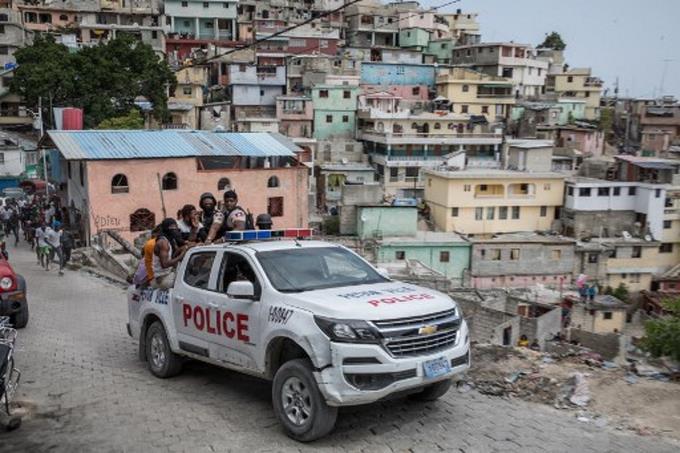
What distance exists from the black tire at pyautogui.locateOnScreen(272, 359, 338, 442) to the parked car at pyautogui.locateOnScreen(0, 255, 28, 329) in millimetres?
6289

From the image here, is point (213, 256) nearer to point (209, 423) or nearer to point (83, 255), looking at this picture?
point (209, 423)

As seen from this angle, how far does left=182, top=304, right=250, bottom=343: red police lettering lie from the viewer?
6316 millimetres

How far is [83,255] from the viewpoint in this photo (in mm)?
19984

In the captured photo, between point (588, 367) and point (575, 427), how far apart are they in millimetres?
2068

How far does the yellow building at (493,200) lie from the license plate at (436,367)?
3318 centimetres

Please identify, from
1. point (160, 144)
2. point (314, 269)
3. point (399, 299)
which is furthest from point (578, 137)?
point (399, 299)

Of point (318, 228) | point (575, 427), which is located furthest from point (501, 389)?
point (318, 228)

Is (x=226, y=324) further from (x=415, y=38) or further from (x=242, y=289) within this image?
(x=415, y=38)

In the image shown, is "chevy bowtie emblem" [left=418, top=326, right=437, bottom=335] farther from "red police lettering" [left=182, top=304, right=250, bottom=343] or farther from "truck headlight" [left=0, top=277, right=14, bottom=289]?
"truck headlight" [left=0, top=277, right=14, bottom=289]

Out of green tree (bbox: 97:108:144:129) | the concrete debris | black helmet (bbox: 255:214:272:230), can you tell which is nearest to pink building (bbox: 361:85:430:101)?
green tree (bbox: 97:108:144:129)

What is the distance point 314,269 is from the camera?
258 inches

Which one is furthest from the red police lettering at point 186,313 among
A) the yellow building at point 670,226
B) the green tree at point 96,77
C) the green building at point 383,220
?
the yellow building at point 670,226

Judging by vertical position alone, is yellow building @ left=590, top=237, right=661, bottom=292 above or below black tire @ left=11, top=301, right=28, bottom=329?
below

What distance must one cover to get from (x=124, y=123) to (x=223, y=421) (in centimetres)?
3469
